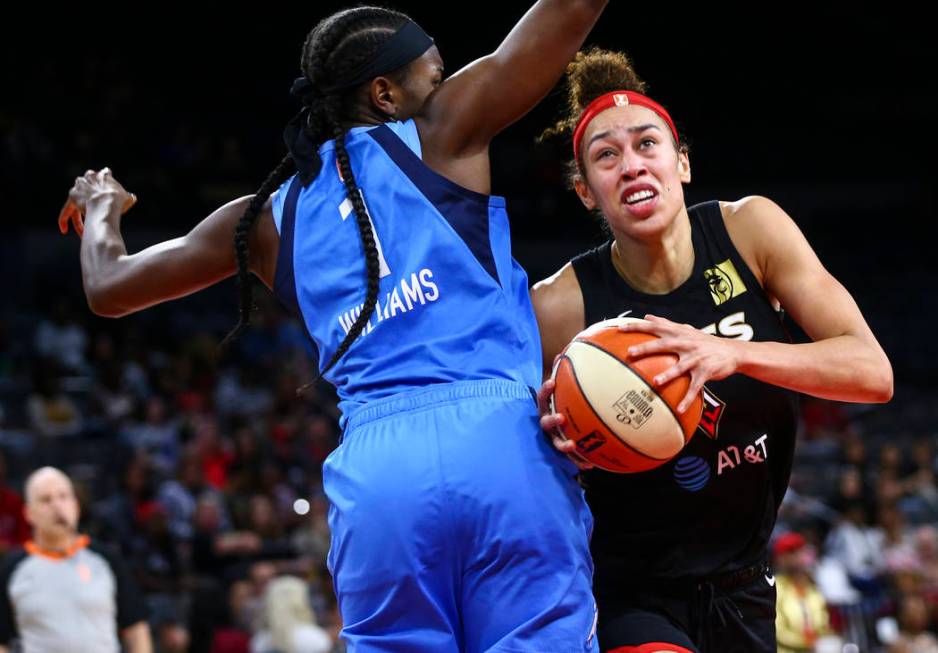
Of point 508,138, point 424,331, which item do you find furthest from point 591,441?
point 508,138

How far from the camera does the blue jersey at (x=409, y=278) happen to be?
103 inches

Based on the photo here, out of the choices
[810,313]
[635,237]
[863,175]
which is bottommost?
[810,313]

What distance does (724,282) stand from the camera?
3.23 meters

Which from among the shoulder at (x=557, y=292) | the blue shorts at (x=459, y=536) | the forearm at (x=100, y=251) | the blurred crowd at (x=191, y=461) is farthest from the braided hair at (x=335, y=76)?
the blurred crowd at (x=191, y=461)

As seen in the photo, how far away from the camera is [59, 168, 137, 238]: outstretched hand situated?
11.1 ft

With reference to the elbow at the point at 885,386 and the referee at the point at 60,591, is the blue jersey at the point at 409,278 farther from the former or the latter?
the referee at the point at 60,591

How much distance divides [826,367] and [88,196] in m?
1.94

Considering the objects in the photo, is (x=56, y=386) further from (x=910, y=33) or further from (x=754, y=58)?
(x=910, y=33)

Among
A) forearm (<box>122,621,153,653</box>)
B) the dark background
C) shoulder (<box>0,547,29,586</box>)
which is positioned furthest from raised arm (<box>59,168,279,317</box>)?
the dark background

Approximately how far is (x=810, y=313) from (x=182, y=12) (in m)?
15.1

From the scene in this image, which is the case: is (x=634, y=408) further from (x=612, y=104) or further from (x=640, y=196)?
(x=612, y=104)

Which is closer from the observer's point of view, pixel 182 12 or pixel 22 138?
pixel 22 138

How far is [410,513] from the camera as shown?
249 centimetres

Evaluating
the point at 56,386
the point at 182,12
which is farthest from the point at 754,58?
the point at 56,386
